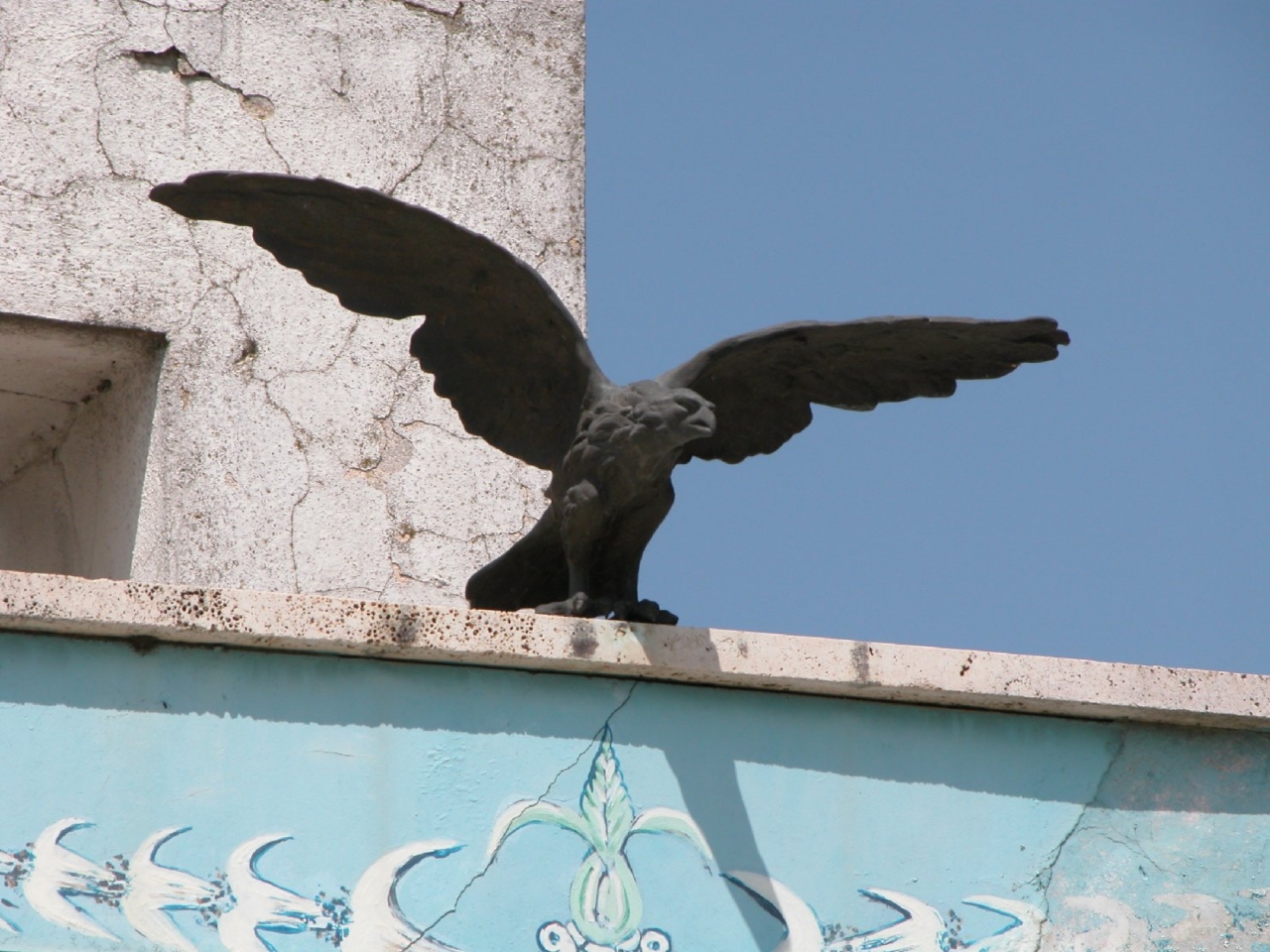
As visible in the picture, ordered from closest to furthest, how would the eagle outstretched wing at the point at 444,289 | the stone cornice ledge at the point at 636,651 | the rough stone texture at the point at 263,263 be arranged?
the stone cornice ledge at the point at 636,651, the eagle outstretched wing at the point at 444,289, the rough stone texture at the point at 263,263

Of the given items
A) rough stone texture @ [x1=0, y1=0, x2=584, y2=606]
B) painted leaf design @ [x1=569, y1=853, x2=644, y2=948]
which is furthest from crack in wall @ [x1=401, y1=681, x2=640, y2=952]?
rough stone texture @ [x1=0, y1=0, x2=584, y2=606]

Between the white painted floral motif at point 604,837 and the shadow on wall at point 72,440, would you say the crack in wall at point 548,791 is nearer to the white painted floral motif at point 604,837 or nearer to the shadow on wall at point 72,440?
the white painted floral motif at point 604,837

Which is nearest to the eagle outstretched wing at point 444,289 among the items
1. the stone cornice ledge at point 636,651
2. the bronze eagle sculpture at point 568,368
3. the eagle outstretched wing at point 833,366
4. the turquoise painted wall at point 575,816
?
the bronze eagle sculpture at point 568,368

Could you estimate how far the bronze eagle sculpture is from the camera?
13.4 feet

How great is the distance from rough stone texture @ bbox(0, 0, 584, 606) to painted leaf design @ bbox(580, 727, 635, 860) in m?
1.62

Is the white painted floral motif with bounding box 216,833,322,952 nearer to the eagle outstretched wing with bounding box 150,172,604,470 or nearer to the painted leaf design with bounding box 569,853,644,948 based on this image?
the painted leaf design with bounding box 569,853,644,948

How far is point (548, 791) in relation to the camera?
12.4 ft

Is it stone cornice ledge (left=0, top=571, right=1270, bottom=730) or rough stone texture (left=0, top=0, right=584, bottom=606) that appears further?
rough stone texture (left=0, top=0, right=584, bottom=606)

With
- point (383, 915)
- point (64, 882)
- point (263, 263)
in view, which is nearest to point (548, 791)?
point (383, 915)

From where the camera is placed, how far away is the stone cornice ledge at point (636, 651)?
3.65 m

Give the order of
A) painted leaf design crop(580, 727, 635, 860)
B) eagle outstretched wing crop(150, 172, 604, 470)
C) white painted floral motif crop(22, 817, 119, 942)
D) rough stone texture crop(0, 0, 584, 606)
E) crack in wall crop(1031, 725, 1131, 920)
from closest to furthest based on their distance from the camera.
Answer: white painted floral motif crop(22, 817, 119, 942)
painted leaf design crop(580, 727, 635, 860)
crack in wall crop(1031, 725, 1131, 920)
eagle outstretched wing crop(150, 172, 604, 470)
rough stone texture crop(0, 0, 584, 606)

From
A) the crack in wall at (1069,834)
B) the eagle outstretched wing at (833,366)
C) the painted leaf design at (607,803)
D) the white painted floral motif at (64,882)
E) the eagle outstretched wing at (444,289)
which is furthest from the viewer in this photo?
the eagle outstretched wing at (833,366)

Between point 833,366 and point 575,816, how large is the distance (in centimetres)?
122

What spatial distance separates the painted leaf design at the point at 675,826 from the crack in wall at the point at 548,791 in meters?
0.16
